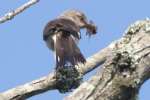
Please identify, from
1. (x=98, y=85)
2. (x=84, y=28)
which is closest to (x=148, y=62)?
(x=98, y=85)

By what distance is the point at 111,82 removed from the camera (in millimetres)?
1811

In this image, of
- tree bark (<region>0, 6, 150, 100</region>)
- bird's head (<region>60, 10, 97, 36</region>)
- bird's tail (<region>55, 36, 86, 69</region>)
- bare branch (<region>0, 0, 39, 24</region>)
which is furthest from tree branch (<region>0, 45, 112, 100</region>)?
bird's head (<region>60, 10, 97, 36</region>)

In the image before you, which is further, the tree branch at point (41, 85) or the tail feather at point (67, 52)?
the tail feather at point (67, 52)

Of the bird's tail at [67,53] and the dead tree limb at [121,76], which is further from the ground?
the bird's tail at [67,53]

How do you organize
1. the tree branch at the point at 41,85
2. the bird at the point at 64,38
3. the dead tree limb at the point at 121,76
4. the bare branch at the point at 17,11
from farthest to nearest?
1. the bird at the point at 64,38
2. the tree branch at the point at 41,85
3. the bare branch at the point at 17,11
4. the dead tree limb at the point at 121,76

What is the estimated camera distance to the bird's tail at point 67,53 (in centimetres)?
436

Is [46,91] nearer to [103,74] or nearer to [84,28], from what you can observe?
[103,74]

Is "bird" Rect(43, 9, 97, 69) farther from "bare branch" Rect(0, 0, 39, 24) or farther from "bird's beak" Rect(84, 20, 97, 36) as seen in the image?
"bare branch" Rect(0, 0, 39, 24)

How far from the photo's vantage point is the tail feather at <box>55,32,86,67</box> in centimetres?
438

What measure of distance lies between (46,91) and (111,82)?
6.01ft

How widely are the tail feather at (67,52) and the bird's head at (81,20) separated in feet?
1.42

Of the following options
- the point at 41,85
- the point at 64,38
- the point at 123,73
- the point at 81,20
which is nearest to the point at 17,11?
the point at 41,85

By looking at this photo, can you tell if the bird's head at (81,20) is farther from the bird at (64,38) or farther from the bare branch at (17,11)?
the bare branch at (17,11)

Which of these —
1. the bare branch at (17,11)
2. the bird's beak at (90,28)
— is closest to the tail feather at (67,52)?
the bird's beak at (90,28)
